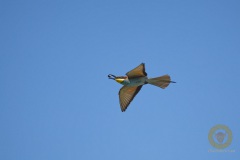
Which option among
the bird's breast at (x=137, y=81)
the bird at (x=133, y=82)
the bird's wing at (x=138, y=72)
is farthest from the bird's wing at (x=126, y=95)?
the bird's wing at (x=138, y=72)

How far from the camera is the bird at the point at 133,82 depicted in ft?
56.6

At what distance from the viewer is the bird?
56.6 feet

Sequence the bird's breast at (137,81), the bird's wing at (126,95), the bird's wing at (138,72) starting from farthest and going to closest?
the bird's wing at (126,95) → the bird's breast at (137,81) → the bird's wing at (138,72)

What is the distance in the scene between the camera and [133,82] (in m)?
17.8

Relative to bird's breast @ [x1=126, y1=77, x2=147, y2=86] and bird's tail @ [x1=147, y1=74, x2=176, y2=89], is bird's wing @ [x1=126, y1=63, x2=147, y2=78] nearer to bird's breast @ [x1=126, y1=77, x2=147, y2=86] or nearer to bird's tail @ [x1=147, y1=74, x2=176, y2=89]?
bird's breast @ [x1=126, y1=77, x2=147, y2=86]

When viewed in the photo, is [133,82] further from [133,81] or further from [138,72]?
[138,72]

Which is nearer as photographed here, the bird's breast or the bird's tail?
the bird's tail

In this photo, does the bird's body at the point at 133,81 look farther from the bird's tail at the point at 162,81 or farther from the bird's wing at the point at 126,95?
the bird's wing at the point at 126,95

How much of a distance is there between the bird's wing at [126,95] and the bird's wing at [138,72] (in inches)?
47.2

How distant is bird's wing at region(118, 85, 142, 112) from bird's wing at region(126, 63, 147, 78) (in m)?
1.20

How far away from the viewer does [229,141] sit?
21062 millimetres

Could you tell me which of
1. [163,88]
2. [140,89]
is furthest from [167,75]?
[140,89]

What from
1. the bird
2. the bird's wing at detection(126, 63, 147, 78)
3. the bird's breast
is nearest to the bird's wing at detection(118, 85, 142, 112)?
the bird

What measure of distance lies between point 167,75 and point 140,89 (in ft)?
6.60
